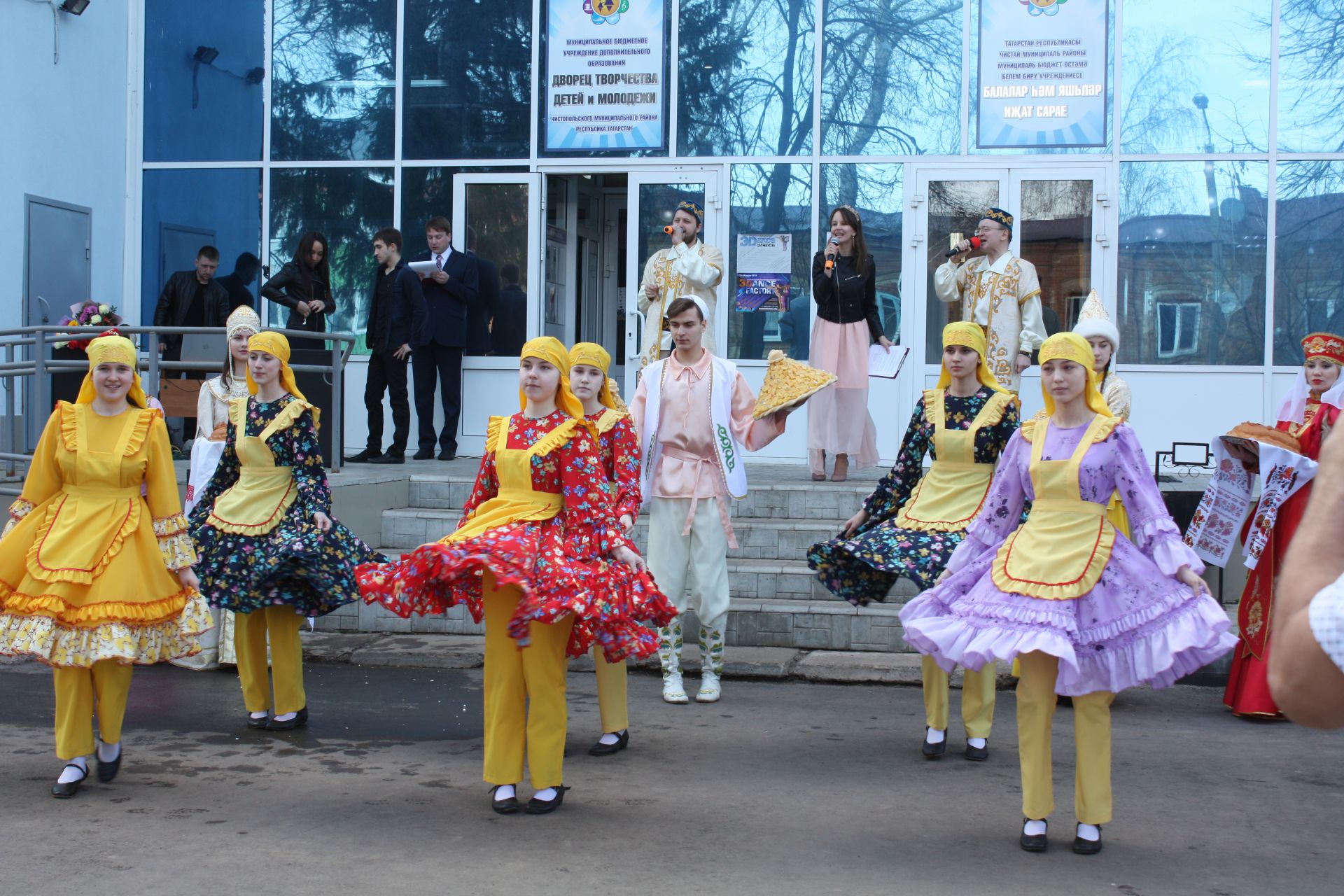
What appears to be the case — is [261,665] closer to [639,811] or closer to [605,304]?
[639,811]

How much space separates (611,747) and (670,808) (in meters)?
0.99

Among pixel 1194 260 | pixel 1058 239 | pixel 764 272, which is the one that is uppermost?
pixel 1058 239

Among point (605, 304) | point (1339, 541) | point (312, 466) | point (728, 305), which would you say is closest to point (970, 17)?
point (728, 305)

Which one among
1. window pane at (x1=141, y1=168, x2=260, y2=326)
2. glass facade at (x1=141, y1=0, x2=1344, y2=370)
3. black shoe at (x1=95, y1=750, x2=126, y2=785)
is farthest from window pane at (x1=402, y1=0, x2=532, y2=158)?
black shoe at (x1=95, y1=750, x2=126, y2=785)

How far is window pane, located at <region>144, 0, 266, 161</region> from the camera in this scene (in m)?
15.1

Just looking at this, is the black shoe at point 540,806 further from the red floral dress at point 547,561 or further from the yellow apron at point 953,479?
the yellow apron at point 953,479

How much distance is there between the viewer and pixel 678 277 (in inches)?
425

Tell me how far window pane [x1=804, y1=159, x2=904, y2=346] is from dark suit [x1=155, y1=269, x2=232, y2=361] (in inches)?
221

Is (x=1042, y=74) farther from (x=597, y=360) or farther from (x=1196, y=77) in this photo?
(x=597, y=360)

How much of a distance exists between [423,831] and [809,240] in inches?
373

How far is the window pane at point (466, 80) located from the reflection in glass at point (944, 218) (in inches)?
163

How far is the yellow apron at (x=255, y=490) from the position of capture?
23.3 ft

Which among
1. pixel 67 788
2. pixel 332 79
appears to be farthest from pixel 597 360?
pixel 332 79

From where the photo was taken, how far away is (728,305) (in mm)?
14008
